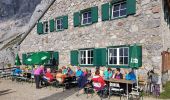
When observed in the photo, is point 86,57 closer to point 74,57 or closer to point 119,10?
point 74,57

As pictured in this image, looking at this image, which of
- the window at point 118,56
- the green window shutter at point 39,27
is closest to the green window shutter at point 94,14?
the window at point 118,56

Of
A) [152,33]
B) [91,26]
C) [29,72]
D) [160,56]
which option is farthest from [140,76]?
[29,72]

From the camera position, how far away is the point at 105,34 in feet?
47.9

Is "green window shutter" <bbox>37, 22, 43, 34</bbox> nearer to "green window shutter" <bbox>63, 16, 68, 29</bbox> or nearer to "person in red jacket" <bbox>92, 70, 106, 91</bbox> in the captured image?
"green window shutter" <bbox>63, 16, 68, 29</bbox>

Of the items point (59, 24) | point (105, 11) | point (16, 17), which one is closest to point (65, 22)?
point (59, 24)

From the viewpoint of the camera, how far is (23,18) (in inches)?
2327

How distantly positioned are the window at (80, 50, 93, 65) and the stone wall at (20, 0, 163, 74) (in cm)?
43

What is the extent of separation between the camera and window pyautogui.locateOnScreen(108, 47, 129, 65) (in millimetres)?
13477

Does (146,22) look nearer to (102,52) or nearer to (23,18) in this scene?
(102,52)

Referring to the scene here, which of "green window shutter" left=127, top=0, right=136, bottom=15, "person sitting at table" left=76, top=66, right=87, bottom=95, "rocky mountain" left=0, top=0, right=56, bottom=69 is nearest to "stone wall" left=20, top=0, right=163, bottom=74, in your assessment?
"green window shutter" left=127, top=0, right=136, bottom=15

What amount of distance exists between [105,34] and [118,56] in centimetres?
170

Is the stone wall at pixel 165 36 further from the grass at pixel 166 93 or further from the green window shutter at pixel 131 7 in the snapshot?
the green window shutter at pixel 131 7

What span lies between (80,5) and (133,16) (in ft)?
15.1

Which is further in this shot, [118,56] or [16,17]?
[16,17]
